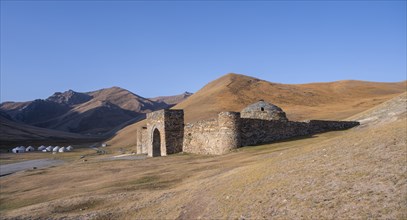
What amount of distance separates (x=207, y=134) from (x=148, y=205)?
13224 mm

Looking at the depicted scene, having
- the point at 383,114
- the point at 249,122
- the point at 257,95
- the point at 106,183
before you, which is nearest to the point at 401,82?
the point at 257,95

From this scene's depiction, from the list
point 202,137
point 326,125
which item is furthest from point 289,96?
point 202,137

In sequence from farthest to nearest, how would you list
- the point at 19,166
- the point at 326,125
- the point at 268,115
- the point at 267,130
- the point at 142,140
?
the point at 142,140 → the point at 19,166 → the point at 268,115 → the point at 326,125 → the point at 267,130

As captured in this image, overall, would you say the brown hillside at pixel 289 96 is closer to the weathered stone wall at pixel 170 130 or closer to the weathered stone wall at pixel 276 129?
the weathered stone wall at pixel 276 129

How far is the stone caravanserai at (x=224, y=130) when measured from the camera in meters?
23.5

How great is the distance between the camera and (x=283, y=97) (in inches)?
2842

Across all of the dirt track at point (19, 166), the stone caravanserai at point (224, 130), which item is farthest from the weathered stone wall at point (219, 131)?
the dirt track at point (19, 166)

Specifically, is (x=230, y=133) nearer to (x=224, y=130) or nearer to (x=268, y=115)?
(x=224, y=130)

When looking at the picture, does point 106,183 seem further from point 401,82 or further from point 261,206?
point 401,82

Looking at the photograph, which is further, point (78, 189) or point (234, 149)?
point (234, 149)

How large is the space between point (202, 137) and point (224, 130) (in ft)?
8.00

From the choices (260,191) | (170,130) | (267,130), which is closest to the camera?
(260,191)

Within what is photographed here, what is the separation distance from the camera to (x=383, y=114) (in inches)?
1041

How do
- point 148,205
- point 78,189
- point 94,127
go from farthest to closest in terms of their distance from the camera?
point 94,127, point 78,189, point 148,205
